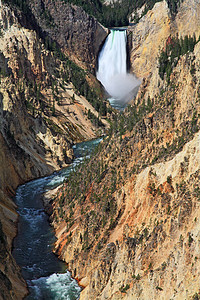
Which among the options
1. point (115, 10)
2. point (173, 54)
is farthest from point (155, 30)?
point (173, 54)

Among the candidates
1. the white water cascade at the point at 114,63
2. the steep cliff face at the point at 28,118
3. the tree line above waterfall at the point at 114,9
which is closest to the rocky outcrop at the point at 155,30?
the white water cascade at the point at 114,63

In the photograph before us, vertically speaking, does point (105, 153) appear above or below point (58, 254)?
above

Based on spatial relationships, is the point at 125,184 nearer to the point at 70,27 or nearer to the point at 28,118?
the point at 28,118

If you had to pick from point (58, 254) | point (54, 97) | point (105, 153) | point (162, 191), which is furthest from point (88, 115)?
point (162, 191)

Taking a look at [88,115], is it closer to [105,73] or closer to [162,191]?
[105,73]

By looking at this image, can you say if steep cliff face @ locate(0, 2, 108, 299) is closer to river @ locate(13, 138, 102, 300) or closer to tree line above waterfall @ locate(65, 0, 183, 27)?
river @ locate(13, 138, 102, 300)

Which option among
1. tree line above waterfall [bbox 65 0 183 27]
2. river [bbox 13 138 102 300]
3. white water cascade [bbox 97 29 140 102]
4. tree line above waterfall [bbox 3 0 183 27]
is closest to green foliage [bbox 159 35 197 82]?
river [bbox 13 138 102 300]
